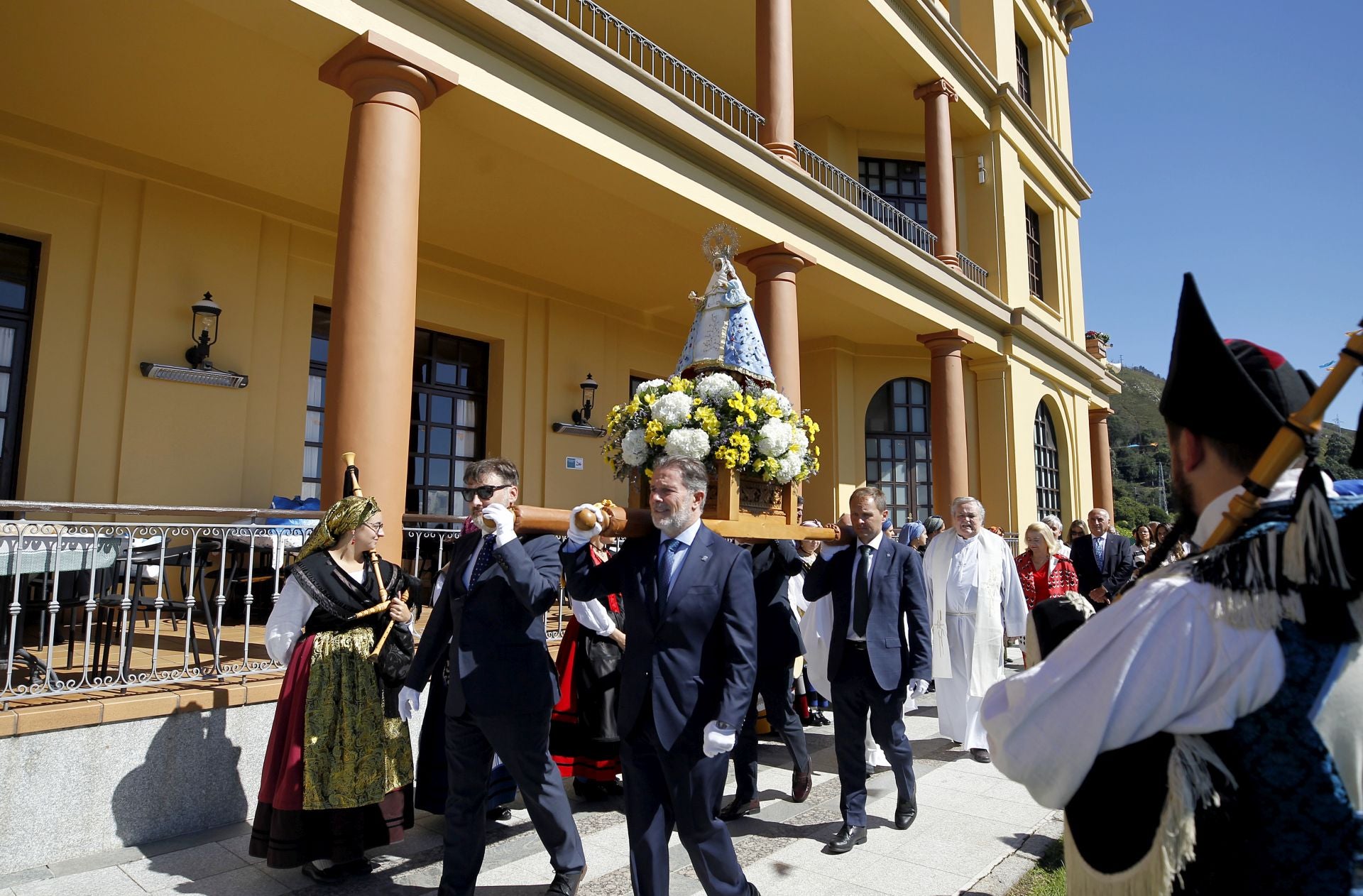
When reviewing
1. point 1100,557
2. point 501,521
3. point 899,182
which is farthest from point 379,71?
point 899,182

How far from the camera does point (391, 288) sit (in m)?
6.00

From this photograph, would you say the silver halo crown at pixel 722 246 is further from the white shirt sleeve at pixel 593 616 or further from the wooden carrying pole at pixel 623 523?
the white shirt sleeve at pixel 593 616

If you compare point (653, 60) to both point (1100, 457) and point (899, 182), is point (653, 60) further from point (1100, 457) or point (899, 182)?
point (1100, 457)

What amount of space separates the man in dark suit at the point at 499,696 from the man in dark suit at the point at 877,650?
1.79 metres

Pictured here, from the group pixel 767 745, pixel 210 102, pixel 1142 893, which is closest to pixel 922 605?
pixel 767 745

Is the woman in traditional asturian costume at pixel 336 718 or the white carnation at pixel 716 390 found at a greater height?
the white carnation at pixel 716 390

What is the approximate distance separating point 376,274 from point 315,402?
475 cm

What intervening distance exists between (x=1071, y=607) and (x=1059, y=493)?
18913mm

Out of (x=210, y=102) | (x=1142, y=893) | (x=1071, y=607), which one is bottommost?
(x=1142, y=893)

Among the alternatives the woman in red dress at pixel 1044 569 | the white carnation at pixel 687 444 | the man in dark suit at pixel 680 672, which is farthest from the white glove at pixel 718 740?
the woman in red dress at pixel 1044 569

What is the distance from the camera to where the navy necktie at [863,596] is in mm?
5004

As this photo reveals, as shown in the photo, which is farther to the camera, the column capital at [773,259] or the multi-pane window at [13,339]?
the column capital at [773,259]

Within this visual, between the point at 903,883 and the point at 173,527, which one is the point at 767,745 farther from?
the point at 173,527

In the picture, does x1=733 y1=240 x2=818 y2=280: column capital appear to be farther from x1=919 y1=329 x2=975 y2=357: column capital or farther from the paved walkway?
the paved walkway
